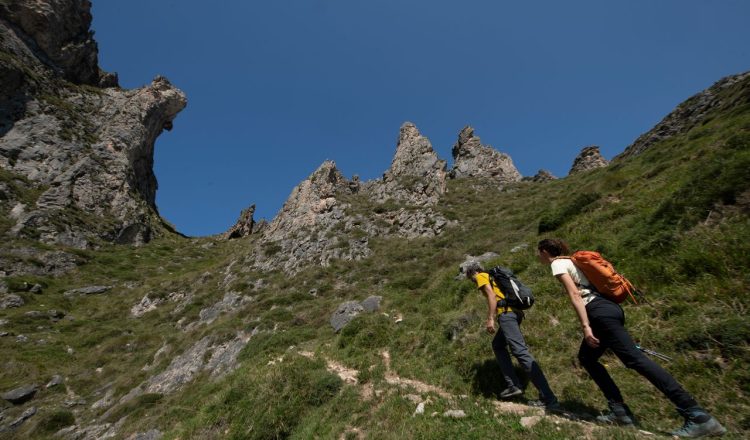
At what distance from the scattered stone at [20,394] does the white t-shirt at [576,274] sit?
3225cm

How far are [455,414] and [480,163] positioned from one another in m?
72.0

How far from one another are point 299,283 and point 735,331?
28200mm

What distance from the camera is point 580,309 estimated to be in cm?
516

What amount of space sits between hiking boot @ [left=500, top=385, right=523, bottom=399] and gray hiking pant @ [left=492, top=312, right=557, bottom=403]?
0.10 meters

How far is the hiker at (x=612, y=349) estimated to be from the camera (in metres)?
4.34

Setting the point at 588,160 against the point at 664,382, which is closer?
the point at 664,382

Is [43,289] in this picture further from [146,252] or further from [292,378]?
[292,378]

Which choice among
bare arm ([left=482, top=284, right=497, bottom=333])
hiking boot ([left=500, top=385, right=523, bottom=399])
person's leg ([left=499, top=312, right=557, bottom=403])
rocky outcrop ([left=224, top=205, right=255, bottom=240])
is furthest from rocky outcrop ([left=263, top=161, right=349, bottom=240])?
hiking boot ([left=500, top=385, right=523, bottom=399])

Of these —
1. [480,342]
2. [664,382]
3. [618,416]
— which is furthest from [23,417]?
[664,382]

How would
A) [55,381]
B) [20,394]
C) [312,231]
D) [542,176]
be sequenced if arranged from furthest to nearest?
[542,176], [312,231], [55,381], [20,394]

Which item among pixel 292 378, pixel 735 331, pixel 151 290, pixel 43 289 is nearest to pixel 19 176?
pixel 43 289

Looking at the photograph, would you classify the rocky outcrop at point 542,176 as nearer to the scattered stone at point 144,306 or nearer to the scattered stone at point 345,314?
the scattered stone at point 345,314

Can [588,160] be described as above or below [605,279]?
above

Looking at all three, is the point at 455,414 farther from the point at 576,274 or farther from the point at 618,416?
the point at 576,274
